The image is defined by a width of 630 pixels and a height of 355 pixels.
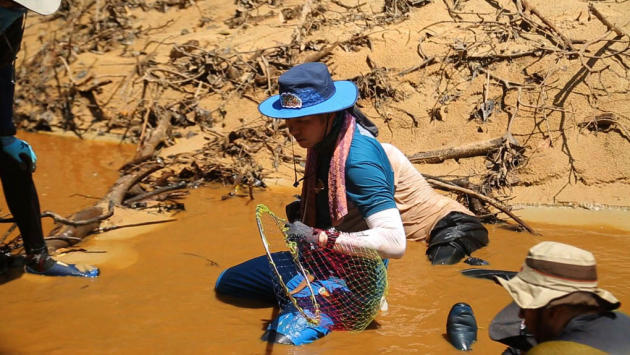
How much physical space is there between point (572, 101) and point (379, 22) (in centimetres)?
287

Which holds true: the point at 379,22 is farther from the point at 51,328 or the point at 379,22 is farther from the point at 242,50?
the point at 51,328

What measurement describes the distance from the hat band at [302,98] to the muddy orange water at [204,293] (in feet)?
4.04

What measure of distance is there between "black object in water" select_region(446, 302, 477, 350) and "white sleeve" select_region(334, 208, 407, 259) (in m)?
0.59

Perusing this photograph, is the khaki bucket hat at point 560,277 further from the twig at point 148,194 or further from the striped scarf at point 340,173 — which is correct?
the twig at point 148,194

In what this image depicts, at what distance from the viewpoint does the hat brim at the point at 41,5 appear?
142 inches

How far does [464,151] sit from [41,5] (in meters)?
4.20

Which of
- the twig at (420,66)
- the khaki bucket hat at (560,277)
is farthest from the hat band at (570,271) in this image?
the twig at (420,66)

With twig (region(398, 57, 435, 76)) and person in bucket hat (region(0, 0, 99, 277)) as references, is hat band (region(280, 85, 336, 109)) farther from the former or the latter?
twig (region(398, 57, 435, 76))

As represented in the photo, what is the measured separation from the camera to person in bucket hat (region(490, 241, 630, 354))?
78.4 inches

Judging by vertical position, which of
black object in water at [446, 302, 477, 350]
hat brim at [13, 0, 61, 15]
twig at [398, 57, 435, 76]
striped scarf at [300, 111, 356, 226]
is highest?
hat brim at [13, 0, 61, 15]

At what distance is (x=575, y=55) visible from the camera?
6891 mm

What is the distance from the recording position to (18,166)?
4.00m

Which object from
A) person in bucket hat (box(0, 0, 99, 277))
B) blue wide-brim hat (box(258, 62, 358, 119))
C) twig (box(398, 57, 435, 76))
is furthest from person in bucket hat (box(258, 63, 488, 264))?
twig (box(398, 57, 435, 76))

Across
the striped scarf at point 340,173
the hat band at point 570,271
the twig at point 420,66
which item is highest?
the hat band at point 570,271
